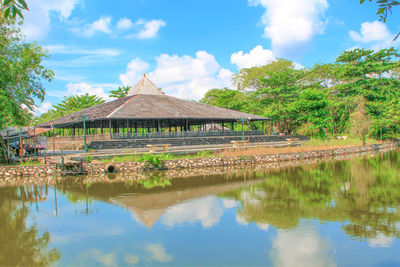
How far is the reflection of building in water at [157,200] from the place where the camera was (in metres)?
9.13

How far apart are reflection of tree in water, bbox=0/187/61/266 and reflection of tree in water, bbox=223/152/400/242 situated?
4.94m

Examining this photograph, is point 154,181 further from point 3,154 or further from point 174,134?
point 174,134

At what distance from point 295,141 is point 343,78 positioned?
1594cm

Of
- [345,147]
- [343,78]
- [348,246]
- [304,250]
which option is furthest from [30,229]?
[343,78]

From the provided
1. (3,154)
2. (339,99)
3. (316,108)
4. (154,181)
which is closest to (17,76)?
(3,154)

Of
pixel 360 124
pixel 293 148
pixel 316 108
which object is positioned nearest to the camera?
pixel 293 148

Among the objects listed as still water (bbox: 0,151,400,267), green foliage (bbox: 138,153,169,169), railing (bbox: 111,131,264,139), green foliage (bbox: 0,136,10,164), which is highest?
railing (bbox: 111,131,264,139)

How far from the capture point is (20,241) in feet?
23.6

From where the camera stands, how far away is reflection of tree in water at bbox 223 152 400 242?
7.73 meters

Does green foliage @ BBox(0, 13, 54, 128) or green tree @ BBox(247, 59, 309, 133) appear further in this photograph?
green tree @ BBox(247, 59, 309, 133)

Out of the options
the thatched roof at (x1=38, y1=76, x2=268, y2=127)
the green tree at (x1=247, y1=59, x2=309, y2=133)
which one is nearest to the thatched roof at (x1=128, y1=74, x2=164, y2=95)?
the thatched roof at (x1=38, y1=76, x2=268, y2=127)

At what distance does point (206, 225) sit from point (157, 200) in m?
3.40

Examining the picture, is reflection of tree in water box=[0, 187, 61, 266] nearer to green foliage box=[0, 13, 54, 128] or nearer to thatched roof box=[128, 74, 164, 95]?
green foliage box=[0, 13, 54, 128]

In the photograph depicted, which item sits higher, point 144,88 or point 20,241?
point 144,88
